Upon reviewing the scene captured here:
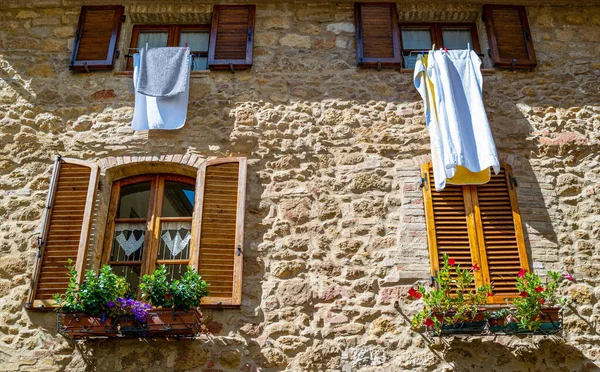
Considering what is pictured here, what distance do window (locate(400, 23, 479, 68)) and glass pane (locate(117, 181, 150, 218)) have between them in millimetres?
3195

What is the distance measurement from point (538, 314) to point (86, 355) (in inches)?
144

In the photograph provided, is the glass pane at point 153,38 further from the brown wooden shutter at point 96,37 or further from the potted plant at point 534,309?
the potted plant at point 534,309

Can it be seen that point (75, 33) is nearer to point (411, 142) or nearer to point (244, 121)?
point (244, 121)

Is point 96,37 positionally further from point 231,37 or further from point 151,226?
point 151,226

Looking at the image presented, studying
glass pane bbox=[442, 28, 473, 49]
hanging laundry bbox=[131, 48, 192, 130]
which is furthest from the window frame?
glass pane bbox=[442, 28, 473, 49]

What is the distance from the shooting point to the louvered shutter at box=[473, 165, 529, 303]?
6.17 metres

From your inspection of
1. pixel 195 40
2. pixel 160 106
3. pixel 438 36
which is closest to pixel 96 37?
pixel 195 40

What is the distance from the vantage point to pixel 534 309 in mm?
5590

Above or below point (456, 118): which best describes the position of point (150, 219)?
below

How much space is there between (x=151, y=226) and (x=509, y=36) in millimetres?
4264

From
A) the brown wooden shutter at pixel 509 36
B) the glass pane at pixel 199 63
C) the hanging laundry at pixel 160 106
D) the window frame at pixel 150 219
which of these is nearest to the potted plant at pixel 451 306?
the window frame at pixel 150 219

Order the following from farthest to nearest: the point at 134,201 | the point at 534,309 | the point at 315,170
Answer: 1. the point at 134,201
2. the point at 315,170
3. the point at 534,309

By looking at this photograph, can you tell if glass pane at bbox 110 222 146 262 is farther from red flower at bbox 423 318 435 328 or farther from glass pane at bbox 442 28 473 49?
glass pane at bbox 442 28 473 49

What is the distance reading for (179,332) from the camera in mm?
5691
